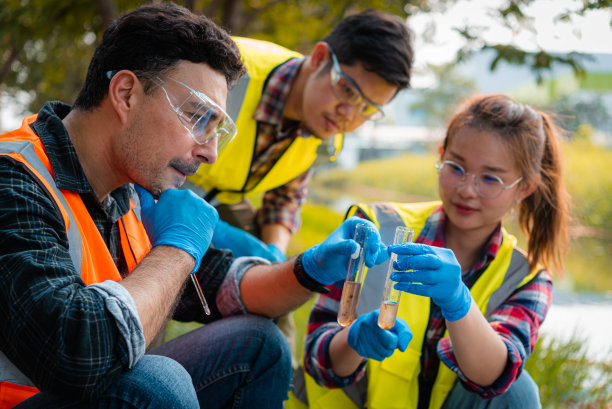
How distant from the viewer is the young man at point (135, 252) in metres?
1.22

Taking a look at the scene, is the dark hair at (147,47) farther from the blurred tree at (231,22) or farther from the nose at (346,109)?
the blurred tree at (231,22)

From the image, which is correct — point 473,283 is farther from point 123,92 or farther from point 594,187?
point 594,187

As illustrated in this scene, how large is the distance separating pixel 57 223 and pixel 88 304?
23 centimetres

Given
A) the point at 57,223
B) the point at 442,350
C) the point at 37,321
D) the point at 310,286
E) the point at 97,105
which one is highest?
the point at 97,105

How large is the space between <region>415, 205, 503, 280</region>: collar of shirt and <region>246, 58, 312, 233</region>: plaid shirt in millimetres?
→ 904

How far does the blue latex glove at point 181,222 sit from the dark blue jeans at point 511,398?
1047 millimetres

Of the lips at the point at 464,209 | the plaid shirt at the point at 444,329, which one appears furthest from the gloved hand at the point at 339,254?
the lips at the point at 464,209

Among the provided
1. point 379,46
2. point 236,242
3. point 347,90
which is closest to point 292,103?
point 347,90

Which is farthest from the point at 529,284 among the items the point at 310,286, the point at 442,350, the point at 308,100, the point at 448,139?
the point at 308,100

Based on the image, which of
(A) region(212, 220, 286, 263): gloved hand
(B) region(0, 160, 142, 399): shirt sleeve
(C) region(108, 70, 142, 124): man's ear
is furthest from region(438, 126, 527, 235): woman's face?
(B) region(0, 160, 142, 399): shirt sleeve

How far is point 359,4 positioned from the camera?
494cm

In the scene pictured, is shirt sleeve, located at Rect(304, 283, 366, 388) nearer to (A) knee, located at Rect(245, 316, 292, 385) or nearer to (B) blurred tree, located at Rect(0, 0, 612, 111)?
(A) knee, located at Rect(245, 316, 292, 385)

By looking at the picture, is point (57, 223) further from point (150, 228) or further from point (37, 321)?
point (150, 228)

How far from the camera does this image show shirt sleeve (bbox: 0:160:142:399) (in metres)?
1.19
